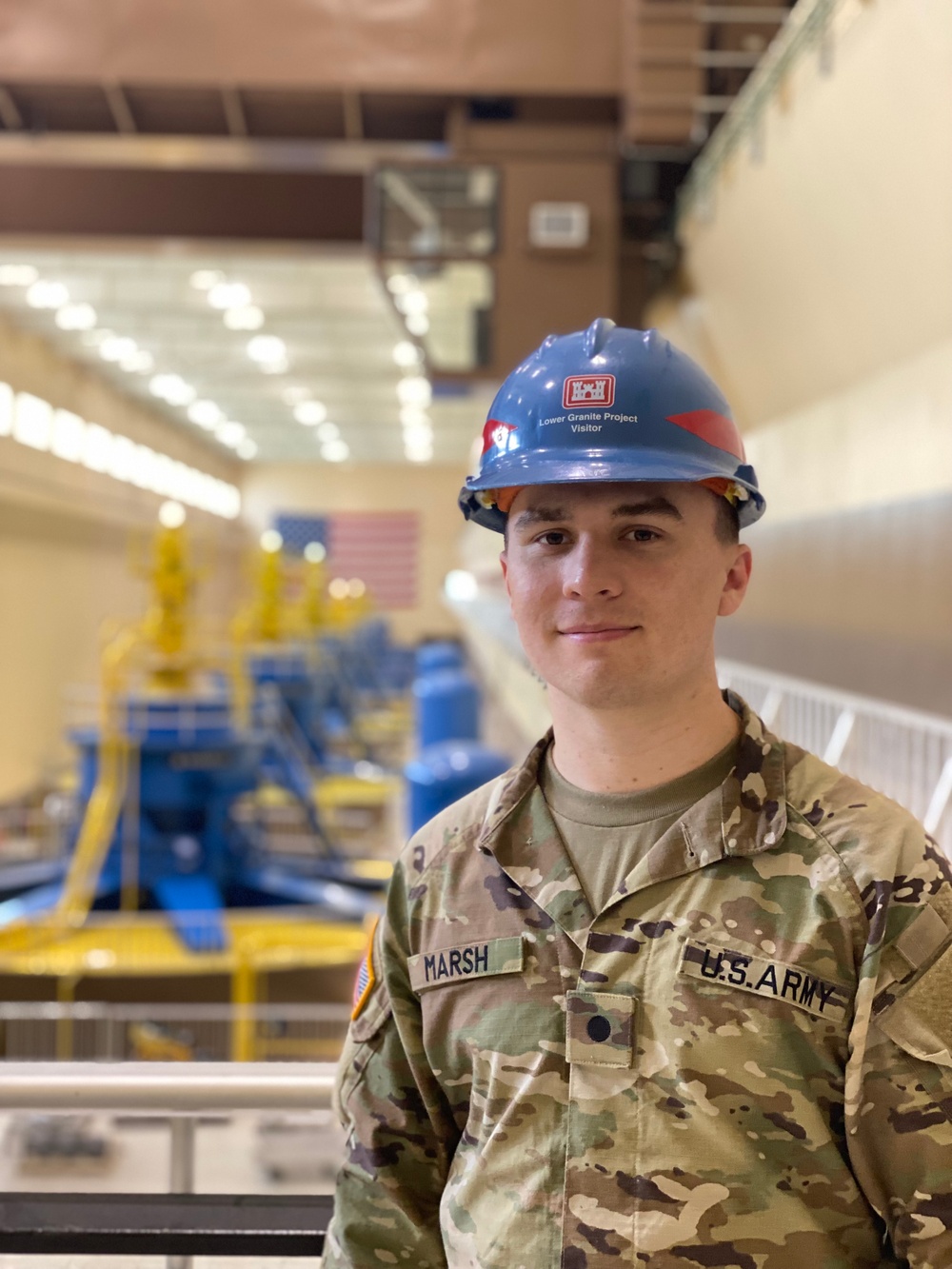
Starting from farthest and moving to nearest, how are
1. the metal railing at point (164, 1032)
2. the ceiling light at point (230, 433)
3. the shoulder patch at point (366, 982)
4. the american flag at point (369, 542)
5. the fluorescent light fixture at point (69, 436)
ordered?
the american flag at point (369, 542) → the ceiling light at point (230, 433) → the fluorescent light fixture at point (69, 436) → the metal railing at point (164, 1032) → the shoulder patch at point (366, 982)

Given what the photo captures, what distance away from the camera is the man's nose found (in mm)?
1616

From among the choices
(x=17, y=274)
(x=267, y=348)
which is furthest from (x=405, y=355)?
(x=17, y=274)

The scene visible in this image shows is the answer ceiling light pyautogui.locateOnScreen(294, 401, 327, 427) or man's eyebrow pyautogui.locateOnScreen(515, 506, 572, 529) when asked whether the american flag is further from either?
man's eyebrow pyautogui.locateOnScreen(515, 506, 572, 529)

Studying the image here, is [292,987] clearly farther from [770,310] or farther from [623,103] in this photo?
[623,103]

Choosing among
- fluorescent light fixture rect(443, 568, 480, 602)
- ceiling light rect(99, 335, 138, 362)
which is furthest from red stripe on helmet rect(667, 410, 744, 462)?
ceiling light rect(99, 335, 138, 362)

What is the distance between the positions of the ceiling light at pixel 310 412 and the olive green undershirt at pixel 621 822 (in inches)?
1344

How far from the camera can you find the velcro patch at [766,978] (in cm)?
151

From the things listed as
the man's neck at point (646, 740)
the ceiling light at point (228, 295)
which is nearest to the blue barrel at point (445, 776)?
the man's neck at point (646, 740)

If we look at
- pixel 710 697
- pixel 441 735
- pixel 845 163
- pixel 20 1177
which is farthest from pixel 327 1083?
pixel 441 735

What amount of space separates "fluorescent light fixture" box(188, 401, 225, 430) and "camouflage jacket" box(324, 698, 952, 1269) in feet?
115

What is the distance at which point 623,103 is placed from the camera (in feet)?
32.2

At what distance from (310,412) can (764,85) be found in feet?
101

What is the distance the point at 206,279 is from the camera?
20297mm

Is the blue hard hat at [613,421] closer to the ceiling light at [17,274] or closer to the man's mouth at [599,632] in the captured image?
the man's mouth at [599,632]
